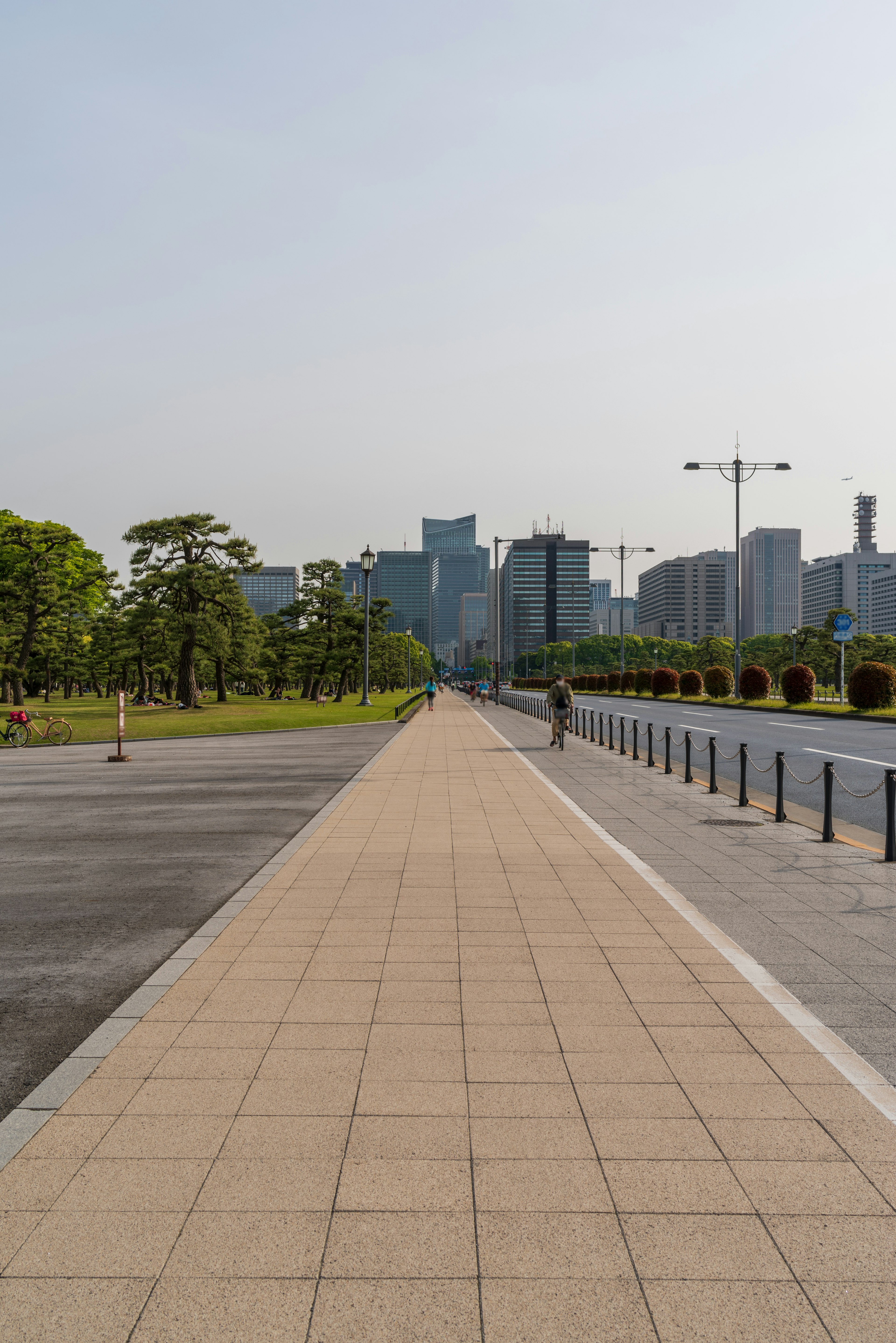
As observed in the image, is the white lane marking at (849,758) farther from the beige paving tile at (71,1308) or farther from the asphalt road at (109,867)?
the beige paving tile at (71,1308)

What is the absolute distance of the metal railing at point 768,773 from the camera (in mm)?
8938

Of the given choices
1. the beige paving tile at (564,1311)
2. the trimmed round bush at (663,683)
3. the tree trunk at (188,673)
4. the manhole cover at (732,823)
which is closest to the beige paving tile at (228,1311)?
the beige paving tile at (564,1311)

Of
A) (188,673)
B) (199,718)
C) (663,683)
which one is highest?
(188,673)

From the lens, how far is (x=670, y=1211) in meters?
3.06

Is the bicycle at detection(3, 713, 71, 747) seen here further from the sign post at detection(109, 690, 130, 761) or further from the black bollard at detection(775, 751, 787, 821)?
the black bollard at detection(775, 751, 787, 821)

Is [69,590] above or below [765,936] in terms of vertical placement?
above

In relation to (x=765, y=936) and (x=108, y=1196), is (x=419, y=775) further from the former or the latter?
(x=108, y=1196)

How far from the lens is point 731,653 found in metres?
129

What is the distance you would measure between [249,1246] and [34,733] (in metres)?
26.1

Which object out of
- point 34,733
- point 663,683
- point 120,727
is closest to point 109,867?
point 120,727

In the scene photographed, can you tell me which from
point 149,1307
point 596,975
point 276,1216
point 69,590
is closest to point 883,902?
point 596,975

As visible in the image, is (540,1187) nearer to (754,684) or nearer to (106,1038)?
(106,1038)

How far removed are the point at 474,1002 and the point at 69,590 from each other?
50.1m

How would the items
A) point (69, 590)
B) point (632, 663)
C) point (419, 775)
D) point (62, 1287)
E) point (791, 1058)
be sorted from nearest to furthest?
point (62, 1287) < point (791, 1058) < point (419, 775) < point (69, 590) < point (632, 663)
